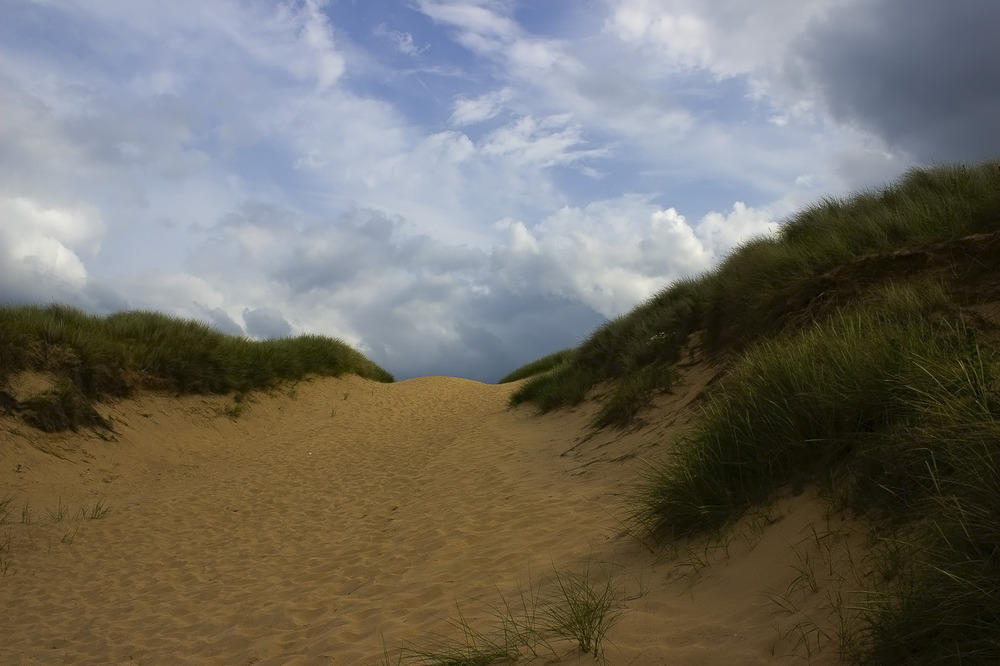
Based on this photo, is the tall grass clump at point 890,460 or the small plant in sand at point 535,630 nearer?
the tall grass clump at point 890,460

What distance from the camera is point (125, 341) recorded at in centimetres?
1414

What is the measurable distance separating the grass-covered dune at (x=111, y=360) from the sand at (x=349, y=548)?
452 millimetres

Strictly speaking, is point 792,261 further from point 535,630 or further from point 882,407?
point 535,630

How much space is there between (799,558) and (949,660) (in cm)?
116

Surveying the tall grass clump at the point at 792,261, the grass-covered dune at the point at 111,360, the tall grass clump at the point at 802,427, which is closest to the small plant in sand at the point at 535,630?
the tall grass clump at the point at 802,427

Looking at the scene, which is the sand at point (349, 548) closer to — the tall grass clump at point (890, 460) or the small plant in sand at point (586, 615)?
A: the small plant in sand at point (586, 615)

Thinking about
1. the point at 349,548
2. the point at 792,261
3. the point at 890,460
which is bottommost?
the point at 349,548

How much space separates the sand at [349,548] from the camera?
341 cm

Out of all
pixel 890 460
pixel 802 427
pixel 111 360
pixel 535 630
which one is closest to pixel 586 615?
pixel 535 630

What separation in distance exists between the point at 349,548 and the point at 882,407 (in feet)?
16.7

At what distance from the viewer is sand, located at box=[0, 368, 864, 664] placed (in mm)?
3414

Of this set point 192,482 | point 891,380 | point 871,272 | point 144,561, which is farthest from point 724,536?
point 192,482

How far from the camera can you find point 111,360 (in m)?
13.1

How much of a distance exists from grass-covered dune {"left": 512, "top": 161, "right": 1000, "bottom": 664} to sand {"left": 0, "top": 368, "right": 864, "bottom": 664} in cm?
30
